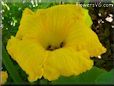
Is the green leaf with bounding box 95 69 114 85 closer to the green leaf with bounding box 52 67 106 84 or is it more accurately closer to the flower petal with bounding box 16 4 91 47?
the green leaf with bounding box 52 67 106 84

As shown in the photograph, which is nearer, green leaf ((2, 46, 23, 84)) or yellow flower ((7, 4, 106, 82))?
yellow flower ((7, 4, 106, 82))

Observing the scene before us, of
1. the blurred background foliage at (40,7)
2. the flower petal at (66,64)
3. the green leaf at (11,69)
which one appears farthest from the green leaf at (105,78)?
the green leaf at (11,69)

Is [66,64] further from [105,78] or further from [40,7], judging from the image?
[40,7]

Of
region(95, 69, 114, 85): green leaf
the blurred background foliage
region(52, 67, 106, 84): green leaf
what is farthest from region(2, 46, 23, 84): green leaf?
region(95, 69, 114, 85): green leaf

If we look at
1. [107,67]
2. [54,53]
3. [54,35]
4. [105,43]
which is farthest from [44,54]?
[105,43]

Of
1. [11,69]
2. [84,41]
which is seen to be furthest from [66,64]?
[11,69]

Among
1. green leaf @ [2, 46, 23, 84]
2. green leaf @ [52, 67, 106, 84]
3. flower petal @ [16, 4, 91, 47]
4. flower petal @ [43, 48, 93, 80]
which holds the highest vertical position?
flower petal @ [16, 4, 91, 47]

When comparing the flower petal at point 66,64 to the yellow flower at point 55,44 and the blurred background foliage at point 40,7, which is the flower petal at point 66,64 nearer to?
the yellow flower at point 55,44

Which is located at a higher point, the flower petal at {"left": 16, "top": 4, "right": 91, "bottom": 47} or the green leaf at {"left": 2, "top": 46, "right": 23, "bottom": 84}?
the flower petal at {"left": 16, "top": 4, "right": 91, "bottom": 47}
